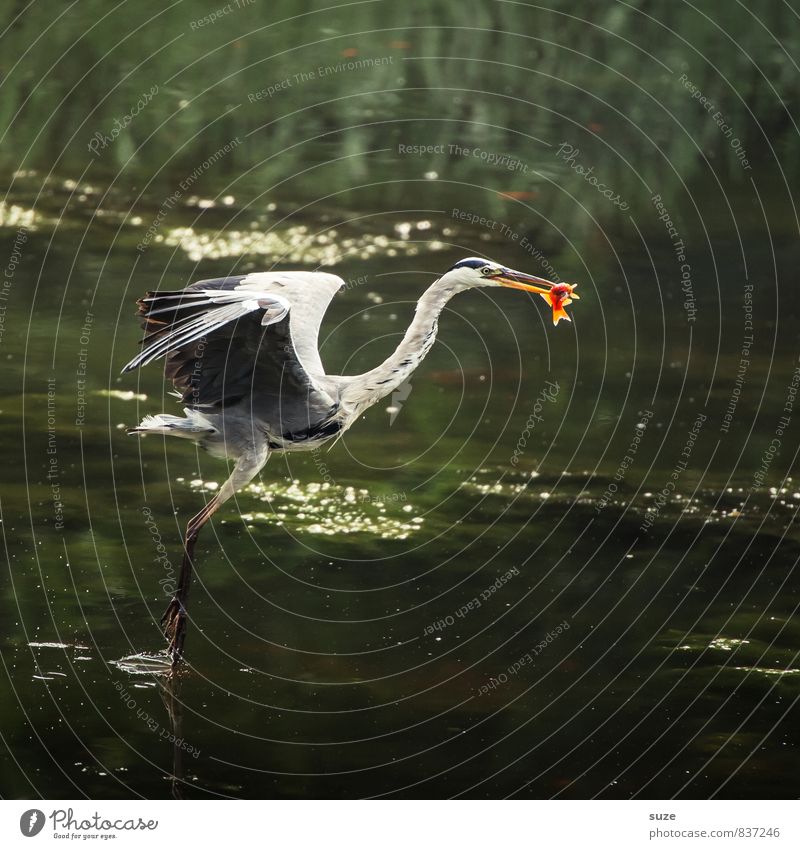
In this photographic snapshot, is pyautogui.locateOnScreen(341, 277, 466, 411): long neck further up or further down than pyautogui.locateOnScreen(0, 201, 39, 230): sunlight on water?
further down

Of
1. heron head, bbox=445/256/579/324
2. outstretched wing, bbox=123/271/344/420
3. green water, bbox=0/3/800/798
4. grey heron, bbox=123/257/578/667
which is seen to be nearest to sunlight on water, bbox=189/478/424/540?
green water, bbox=0/3/800/798

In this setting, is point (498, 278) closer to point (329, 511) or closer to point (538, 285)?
point (538, 285)

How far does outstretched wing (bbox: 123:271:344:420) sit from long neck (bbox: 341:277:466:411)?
155 millimetres

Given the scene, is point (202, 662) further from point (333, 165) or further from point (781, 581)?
point (333, 165)

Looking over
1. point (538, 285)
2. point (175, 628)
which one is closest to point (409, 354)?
point (538, 285)

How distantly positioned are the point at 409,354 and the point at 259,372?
63 cm

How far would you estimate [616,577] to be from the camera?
A: 6.24 m

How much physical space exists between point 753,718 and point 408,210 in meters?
4.98

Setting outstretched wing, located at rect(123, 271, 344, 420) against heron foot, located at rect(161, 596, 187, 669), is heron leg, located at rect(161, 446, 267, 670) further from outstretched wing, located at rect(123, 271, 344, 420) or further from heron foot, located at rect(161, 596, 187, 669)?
outstretched wing, located at rect(123, 271, 344, 420)

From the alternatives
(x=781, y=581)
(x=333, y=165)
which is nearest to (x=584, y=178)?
(x=333, y=165)

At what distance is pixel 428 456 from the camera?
7.25 metres

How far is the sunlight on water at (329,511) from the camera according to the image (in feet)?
21.4

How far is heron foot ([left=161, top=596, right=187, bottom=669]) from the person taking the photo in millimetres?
5414

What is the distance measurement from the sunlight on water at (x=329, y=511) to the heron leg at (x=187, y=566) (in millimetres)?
833
